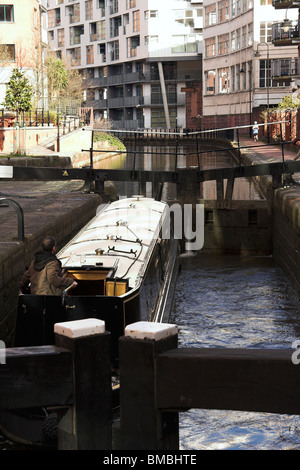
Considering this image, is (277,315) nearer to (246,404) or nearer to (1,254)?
(1,254)

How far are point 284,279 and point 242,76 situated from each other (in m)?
52.6

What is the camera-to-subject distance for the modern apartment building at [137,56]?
82938 mm

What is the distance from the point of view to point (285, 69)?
6016 centimetres

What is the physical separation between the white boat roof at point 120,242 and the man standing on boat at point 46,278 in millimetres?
805

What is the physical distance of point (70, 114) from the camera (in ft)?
179

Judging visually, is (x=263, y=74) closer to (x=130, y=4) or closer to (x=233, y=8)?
(x=233, y=8)

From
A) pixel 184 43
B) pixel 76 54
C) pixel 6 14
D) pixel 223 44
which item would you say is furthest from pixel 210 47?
pixel 6 14

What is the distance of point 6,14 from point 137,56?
32.3 meters

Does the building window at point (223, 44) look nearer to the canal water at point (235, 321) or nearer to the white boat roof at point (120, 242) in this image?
the canal water at point (235, 321)

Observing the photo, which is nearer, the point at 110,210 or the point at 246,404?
the point at 246,404

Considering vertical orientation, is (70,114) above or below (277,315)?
above

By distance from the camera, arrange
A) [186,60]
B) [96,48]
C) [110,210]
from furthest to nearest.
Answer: [96,48], [186,60], [110,210]

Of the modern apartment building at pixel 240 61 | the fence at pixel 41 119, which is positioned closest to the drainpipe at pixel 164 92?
the modern apartment building at pixel 240 61

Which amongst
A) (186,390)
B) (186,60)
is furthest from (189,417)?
(186,60)
